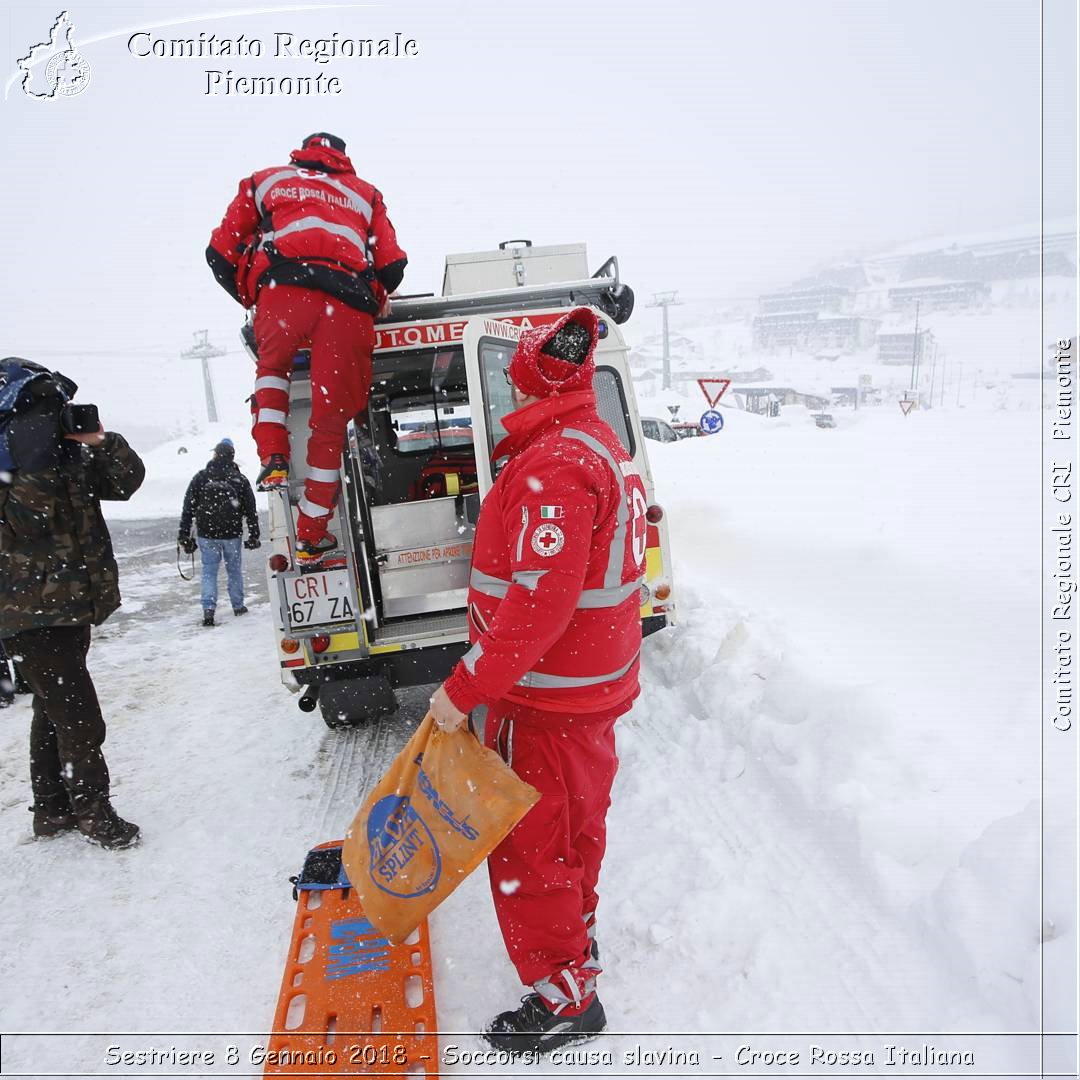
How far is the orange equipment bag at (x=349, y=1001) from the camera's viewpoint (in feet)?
7.38

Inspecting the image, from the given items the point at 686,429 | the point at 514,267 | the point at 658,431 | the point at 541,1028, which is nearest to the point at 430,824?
the point at 541,1028

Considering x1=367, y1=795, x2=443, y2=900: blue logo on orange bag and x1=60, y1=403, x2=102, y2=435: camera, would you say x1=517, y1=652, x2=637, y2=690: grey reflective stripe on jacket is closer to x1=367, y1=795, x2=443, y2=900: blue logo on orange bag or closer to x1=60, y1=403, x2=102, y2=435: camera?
x1=367, y1=795, x2=443, y2=900: blue logo on orange bag

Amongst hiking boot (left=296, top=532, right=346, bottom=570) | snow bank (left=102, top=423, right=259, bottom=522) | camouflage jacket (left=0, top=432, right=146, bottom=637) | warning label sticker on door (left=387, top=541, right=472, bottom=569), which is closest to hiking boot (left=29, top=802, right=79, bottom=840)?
camouflage jacket (left=0, top=432, right=146, bottom=637)

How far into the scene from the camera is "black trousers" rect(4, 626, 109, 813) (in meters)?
3.31

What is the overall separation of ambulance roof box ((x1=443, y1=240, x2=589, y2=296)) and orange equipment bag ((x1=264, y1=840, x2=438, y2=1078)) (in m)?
4.74

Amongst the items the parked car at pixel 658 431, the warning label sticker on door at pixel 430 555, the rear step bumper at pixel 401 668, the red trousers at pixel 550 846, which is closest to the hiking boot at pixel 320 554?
the warning label sticker on door at pixel 430 555

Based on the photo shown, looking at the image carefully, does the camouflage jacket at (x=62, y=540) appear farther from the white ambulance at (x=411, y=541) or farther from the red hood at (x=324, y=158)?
the red hood at (x=324, y=158)

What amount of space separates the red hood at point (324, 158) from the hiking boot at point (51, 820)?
3534mm

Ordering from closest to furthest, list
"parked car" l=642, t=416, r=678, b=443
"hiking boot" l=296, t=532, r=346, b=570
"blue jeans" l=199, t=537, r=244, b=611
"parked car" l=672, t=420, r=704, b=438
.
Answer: "hiking boot" l=296, t=532, r=346, b=570, "blue jeans" l=199, t=537, r=244, b=611, "parked car" l=642, t=416, r=678, b=443, "parked car" l=672, t=420, r=704, b=438

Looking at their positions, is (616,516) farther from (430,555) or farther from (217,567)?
(217,567)

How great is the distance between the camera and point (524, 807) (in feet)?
7.03

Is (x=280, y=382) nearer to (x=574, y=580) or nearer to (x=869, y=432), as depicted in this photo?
(x=574, y=580)

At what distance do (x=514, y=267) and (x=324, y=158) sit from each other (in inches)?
97.8

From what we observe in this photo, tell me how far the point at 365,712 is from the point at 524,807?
218 centimetres
